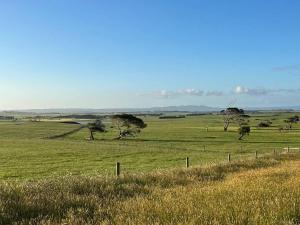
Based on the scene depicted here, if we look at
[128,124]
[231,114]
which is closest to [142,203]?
[128,124]

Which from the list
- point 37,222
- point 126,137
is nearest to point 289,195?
point 37,222

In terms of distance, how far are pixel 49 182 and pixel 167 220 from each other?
5099 mm

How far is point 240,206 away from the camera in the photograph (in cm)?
949

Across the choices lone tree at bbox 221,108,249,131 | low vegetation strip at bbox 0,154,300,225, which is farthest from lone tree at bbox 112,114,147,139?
low vegetation strip at bbox 0,154,300,225

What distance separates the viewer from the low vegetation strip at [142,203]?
849 cm

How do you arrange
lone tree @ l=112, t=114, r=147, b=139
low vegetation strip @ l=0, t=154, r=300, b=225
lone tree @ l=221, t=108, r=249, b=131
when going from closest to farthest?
1. low vegetation strip @ l=0, t=154, r=300, b=225
2. lone tree @ l=112, t=114, r=147, b=139
3. lone tree @ l=221, t=108, r=249, b=131

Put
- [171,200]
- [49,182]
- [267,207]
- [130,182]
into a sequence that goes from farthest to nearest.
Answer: [130,182]
[49,182]
[171,200]
[267,207]

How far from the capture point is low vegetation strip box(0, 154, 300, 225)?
849 centimetres

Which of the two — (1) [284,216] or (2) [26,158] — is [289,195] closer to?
(1) [284,216]

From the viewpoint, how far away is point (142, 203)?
9992mm

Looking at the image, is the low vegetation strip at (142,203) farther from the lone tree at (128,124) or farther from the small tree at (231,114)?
the small tree at (231,114)

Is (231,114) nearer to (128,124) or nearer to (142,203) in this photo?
(128,124)

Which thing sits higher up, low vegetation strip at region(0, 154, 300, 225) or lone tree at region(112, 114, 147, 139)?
low vegetation strip at region(0, 154, 300, 225)

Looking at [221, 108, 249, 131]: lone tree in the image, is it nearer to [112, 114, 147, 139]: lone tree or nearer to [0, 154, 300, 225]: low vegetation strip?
[112, 114, 147, 139]: lone tree
